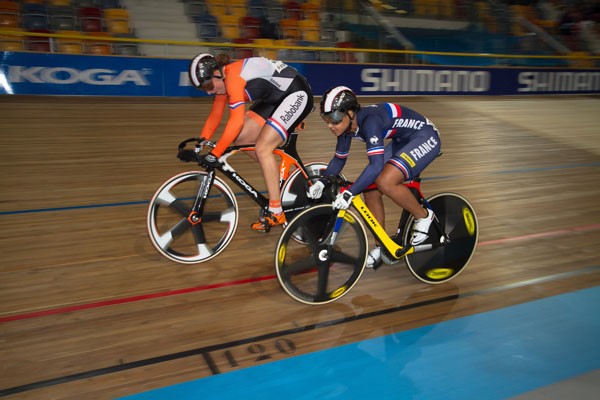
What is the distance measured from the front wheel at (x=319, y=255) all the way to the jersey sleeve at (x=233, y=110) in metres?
0.77

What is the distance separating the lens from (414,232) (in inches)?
117

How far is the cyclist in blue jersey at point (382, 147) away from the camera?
2.62m

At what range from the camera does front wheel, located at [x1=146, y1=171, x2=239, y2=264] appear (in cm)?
313

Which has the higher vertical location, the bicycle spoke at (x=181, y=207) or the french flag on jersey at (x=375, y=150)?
the french flag on jersey at (x=375, y=150)

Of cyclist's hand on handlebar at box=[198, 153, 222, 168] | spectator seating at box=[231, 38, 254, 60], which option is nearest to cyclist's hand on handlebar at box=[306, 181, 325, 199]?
cyclist's hand on handlebar at box=[198, 153, 222, 168]

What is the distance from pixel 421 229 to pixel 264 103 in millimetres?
1478

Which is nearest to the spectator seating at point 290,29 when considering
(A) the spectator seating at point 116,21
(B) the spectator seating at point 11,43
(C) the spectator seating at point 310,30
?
(C) the spectator seating at point 310,30

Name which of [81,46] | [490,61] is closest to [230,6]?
[81,46]

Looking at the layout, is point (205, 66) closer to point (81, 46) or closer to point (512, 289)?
point (512, 289)

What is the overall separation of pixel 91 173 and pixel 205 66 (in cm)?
269

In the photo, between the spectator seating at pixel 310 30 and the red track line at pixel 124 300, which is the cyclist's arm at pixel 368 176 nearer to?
the red track line at pixel 124 300

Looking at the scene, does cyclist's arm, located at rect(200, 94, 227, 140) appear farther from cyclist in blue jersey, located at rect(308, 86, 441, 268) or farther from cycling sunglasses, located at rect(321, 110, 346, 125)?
cycling sunglasses, located at rect(321, 110, 346, 125)

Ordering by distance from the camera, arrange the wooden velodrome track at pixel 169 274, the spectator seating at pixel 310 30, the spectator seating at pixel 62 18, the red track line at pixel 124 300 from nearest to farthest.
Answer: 1. the wooden velodrome track at pixel 169 274
2. the red track line at pixel 124 300
3. the spectator seating at pixel 62 18
4. the spectator seating at pixel 310 30

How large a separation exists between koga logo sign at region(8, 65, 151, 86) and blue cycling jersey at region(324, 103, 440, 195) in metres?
7.08
